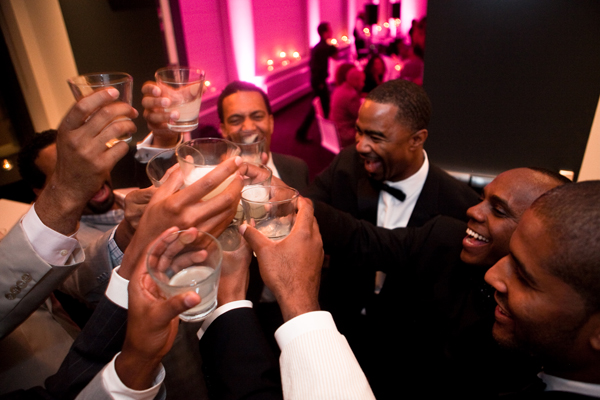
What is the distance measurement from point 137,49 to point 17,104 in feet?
4.82

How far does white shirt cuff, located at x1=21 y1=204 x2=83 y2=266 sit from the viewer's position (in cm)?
122

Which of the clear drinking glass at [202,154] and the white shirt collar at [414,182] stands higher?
the clear drinking glass at [202,154]

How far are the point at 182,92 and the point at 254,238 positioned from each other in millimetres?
747

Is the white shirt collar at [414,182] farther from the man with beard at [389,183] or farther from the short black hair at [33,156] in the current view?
the short black hair at [33,156]

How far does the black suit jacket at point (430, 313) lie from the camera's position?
1495 mm

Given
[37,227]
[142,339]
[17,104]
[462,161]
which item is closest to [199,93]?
[37,227]

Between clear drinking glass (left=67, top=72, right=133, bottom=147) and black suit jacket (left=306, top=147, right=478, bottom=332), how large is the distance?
1572mm

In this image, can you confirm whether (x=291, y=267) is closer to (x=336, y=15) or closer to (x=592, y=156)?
(x=592, y=156)

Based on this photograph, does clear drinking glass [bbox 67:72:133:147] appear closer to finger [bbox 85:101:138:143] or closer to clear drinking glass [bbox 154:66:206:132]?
finger [bbox 85:101:138:143]

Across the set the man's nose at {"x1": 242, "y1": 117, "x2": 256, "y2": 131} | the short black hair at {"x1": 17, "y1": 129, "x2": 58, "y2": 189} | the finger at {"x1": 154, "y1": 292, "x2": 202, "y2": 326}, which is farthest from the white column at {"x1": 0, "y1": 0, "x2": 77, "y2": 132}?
the finger at {"x1": 154, "y1": 292, "x2": 202, "y2": 326}

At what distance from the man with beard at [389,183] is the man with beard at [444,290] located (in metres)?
0.32

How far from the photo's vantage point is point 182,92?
1506 mm

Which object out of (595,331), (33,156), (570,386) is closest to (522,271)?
(595,331)

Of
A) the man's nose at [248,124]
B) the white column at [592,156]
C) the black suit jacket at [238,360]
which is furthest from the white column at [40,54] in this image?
the white column at [592,156]
